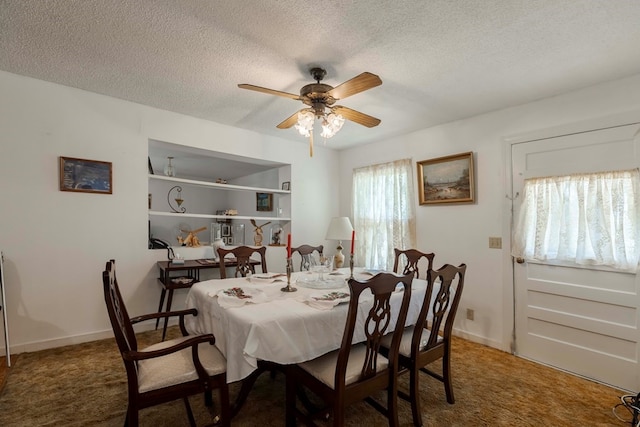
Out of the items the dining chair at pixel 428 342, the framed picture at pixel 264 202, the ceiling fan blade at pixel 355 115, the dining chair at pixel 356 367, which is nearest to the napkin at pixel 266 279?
the dining chair at pixel 356 367

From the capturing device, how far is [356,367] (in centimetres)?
163

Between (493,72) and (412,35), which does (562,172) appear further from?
(412,35)

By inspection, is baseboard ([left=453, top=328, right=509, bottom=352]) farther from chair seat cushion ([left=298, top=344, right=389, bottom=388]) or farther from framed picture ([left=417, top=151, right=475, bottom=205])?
chair seat cushion ([left=298, top=344, right=389, bottom=388])

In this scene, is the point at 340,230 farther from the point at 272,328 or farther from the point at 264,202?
the point at 264,202

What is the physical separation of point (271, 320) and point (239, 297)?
43 cm

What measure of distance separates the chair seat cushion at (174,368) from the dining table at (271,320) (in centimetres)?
7

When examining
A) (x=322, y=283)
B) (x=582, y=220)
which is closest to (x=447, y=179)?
(x=582, y=220)

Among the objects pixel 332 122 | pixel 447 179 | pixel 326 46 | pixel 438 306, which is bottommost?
pixel 438 306

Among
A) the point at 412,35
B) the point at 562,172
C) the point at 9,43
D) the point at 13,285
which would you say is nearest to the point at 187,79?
the point at 9,43

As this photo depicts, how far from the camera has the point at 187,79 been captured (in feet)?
8.38

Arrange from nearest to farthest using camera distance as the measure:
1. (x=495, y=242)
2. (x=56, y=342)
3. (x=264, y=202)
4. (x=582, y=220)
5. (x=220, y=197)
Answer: (x=582, y=220) < (x=56, y=342) < (x=495, y=242) < (x=264, y=202) < (x=220, y=197)

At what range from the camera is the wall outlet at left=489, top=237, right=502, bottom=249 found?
3.07 m

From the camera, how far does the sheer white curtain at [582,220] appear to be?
7.63 ft

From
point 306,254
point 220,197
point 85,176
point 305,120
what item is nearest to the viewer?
point 305,120
